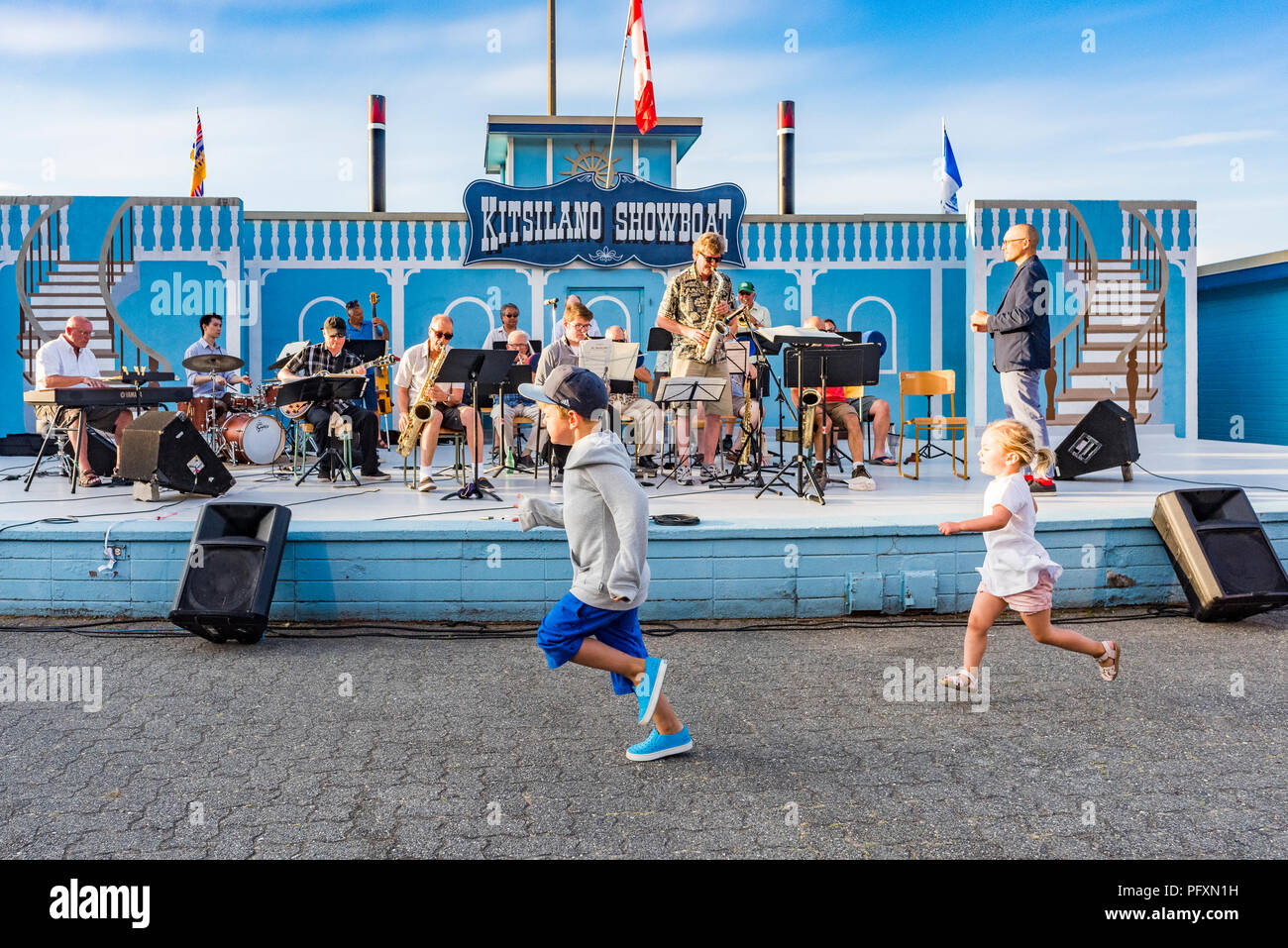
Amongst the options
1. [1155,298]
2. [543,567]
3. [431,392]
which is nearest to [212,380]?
[431,392]

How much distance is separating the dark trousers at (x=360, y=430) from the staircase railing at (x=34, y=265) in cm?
709

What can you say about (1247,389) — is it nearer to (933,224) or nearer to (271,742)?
(933,224)

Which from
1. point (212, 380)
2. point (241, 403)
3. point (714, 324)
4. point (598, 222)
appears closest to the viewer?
point (714, 324)

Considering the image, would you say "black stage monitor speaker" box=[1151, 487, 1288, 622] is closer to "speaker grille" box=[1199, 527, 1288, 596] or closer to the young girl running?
"speaker grille" box=[1199, 527, 1288, 596]

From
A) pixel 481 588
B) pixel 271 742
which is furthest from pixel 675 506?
pixel 271 742

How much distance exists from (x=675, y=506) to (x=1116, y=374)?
996cm

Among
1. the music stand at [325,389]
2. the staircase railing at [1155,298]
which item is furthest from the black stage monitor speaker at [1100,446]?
the staircase railing at [1155,298]

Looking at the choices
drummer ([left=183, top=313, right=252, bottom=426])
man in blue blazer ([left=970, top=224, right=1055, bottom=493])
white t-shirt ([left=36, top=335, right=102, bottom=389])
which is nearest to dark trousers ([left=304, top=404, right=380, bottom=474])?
white t-shirt ([left=36, top=335, right=102, bottom=389])

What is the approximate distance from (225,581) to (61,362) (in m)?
4.78

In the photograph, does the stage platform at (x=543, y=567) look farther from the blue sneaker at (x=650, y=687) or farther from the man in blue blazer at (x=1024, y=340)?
the blue sneaker at (x=650, y=687)

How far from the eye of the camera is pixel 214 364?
10188 mm

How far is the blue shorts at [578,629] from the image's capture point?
11.6 ft

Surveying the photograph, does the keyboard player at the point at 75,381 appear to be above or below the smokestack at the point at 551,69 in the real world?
below

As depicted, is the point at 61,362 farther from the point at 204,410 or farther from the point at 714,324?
the point at 714,324
